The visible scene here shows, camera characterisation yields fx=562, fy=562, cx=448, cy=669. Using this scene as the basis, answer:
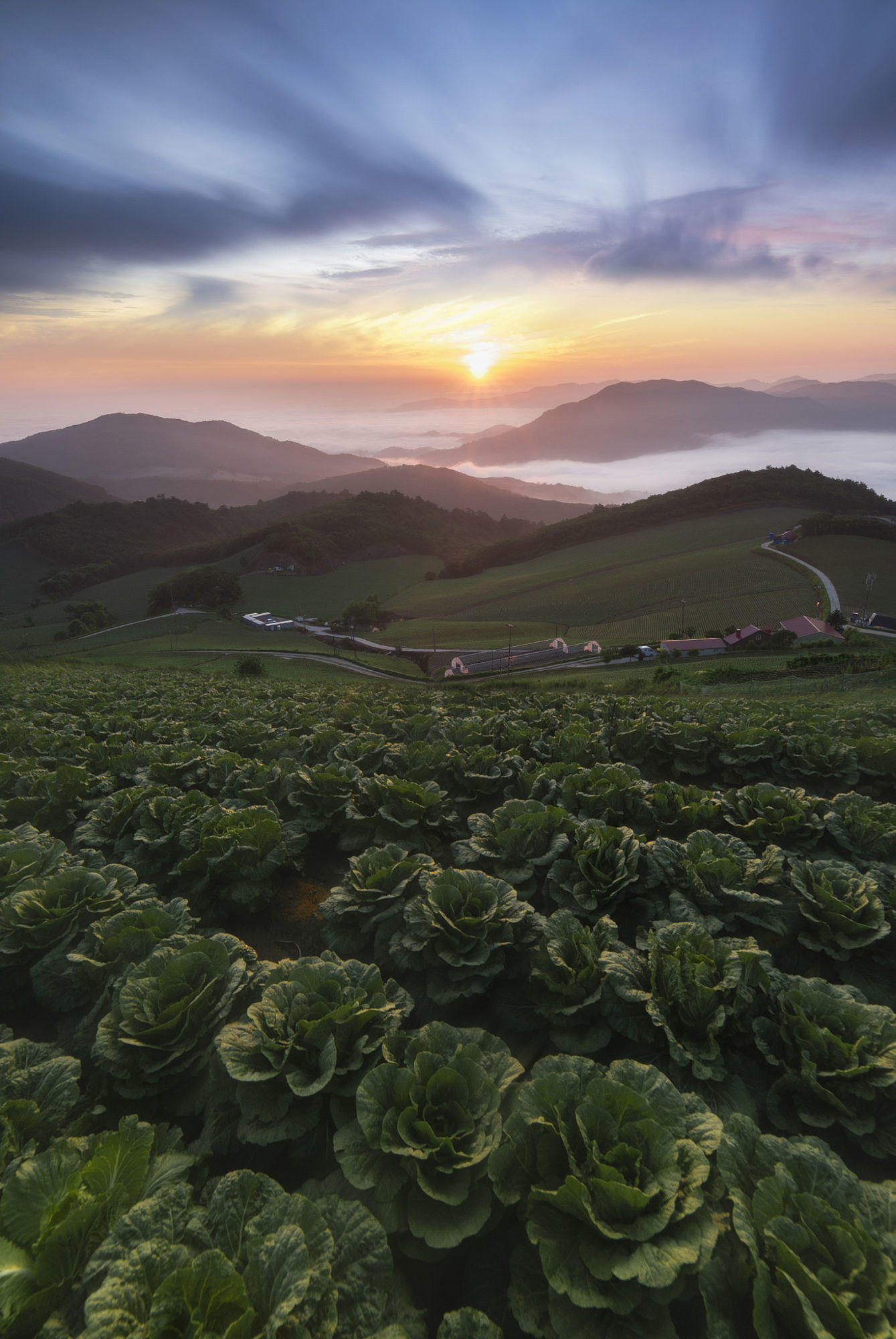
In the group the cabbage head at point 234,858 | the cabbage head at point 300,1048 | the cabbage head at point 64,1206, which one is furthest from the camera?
the cabbage head at point 234,858

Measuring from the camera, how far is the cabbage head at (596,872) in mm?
5949

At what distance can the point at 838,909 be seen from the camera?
5.34 metres

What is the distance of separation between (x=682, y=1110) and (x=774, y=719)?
1187 cm

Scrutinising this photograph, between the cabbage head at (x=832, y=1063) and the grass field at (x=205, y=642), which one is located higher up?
the cabbage head at (x=832, y=1063)

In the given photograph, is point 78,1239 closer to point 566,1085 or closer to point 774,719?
point 566,1085

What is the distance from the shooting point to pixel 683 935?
4883 millimetres

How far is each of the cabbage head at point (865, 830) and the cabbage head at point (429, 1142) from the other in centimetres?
550

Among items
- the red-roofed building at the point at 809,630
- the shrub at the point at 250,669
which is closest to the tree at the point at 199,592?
the shrub at the point at 250,669

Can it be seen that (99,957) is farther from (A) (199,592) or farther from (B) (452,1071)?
(A) (199,592)

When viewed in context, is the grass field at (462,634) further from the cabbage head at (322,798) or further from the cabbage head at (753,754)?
the cabbage head at (322,798)

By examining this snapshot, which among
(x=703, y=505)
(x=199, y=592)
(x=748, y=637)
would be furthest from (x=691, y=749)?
(x=703, y=505)

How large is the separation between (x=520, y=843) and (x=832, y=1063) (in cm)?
336

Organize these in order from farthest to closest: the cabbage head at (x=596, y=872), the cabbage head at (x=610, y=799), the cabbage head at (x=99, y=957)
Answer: the cabbage head at (x=610, y=799)
the cabbage head at (x=596, y=872)
the cabbage head at (x=99, y=957)

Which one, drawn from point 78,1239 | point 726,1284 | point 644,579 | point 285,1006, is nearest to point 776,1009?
point 726,1284
